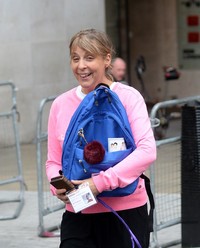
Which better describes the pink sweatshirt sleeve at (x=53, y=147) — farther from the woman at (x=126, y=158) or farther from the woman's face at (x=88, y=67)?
the woman's face at (x=88, y=67)

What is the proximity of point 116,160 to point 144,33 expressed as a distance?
43.9 ft

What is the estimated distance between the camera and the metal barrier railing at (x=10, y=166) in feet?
28.6

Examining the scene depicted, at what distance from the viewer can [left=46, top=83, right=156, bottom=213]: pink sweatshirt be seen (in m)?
4.14

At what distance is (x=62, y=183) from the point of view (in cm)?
413

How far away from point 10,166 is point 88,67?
6787mm

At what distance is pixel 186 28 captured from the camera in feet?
54.7

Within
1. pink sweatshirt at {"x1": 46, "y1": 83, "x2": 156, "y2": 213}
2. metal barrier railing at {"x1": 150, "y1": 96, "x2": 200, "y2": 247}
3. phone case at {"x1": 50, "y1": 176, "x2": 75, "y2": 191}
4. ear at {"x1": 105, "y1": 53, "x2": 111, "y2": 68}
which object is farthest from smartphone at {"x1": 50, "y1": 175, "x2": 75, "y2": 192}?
metal barrier railing at {"x1": 150, "y1": 96, "x2": 200, "y2": 247}

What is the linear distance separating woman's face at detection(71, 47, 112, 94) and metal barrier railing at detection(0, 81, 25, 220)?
14.1ft

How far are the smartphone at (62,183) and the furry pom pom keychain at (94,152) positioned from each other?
140 mm

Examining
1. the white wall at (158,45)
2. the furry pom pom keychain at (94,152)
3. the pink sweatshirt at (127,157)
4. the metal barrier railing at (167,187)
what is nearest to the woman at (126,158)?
the pink sweatshirt at (127,157)

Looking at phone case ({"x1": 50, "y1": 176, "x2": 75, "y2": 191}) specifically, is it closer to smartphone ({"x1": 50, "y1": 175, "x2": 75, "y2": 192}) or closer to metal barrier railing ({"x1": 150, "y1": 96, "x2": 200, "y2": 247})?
smartphone ({"x1": 50, "y1": 175, "x2": 75, "y2": 192})

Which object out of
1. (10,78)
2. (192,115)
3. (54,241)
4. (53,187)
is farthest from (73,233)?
(10,78)

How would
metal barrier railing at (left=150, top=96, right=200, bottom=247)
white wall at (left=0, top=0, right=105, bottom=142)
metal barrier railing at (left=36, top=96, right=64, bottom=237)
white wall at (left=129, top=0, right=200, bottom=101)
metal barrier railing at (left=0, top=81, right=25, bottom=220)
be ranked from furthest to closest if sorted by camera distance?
white wall at (left=129, top=0, right=200, bottom=101), white wall at (left=0, top=0, right=105, bottom=142), metal barrier railing at (left=0, top=81, right=25, bottom=220), metal barrier railing at (left=36, top=96, right=64, bottom=237), metal barrier railing at (left=150, top=96, right=200, bottom=247)

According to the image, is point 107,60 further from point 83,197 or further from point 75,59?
point 83,197
